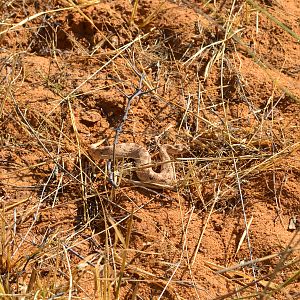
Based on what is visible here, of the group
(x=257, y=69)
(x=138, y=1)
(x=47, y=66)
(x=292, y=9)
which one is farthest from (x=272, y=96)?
(x=47, y=66)

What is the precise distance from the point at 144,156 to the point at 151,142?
192 millimetres

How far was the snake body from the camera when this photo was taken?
11.5 feet

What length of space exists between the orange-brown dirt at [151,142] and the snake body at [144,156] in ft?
0.25

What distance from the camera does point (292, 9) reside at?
451cm

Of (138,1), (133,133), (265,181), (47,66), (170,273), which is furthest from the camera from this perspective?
(138,1)

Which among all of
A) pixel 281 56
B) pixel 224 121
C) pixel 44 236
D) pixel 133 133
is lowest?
pixel 44 236

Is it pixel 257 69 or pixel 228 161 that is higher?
pixel 257 69

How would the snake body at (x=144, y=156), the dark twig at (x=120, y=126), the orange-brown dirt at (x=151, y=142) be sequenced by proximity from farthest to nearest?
the snake body at (x=144, y=156) → the dark twig at (x=120, y=126) → the orange-brown dirt at (x=151, y=142)

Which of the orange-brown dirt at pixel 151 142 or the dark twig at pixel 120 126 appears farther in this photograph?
the dark twig at pixel 120 126

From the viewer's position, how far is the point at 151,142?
377cm

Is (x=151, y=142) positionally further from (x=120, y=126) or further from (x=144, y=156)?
(x=120, y=126)

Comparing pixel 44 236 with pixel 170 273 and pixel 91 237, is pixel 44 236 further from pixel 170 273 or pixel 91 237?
pixel 170 273

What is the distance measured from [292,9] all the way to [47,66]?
223 centimetres

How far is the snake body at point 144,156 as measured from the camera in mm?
3498
